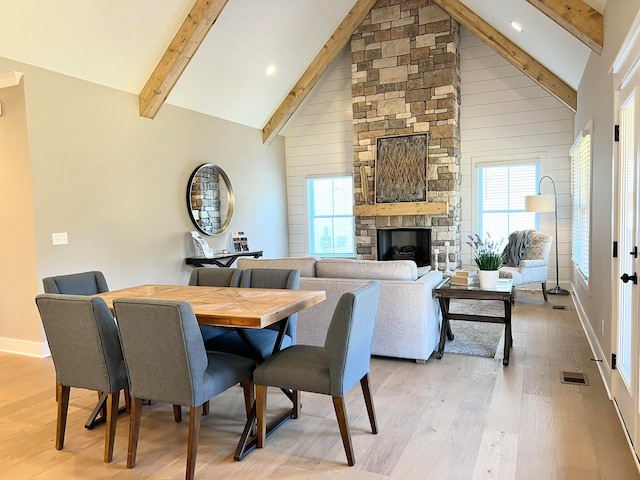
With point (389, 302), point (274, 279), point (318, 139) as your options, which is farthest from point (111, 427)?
point (318, 139)

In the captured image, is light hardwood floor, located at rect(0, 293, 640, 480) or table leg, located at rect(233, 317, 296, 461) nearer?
light hardwood floor, located at rect(0, 293, 640, 480)

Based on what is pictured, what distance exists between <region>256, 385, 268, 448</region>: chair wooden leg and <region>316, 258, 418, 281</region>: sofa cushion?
1670mm

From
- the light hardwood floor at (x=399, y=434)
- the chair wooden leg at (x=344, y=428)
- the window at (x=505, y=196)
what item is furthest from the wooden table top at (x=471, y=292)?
the window at (x=505, y=196)

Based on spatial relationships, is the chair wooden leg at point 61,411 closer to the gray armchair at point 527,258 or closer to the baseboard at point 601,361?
the baseboard at point 601,361

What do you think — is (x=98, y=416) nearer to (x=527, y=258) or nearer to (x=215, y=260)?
(x=215, y=260)

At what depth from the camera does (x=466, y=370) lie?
12.1 feet

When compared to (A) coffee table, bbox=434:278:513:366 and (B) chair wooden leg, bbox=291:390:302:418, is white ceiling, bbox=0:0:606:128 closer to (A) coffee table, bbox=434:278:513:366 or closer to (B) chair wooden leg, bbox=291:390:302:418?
(A) coffee table, bbox=434:278:513:366

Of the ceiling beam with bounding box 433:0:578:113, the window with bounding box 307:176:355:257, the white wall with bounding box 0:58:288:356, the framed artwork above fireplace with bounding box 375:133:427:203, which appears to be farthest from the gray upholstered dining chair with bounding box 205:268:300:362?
the window with bounding box 307:176:355:257

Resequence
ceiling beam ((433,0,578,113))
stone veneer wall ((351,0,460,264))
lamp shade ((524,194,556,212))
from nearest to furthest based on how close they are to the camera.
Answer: ceiling beam ((433,0,578,113)) < lamp shade ((524,194,556,212)) < stone veneer wall ((351,0,460,264))

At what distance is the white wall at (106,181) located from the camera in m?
4.41

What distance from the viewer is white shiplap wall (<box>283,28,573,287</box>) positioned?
698cm

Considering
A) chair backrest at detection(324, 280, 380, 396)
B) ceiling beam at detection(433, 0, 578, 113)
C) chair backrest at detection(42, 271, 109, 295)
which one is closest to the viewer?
chair backrest at detection(324, 280, 380, 396)

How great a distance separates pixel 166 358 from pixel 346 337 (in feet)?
2.91

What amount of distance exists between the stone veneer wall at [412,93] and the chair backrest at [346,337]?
5154mm
